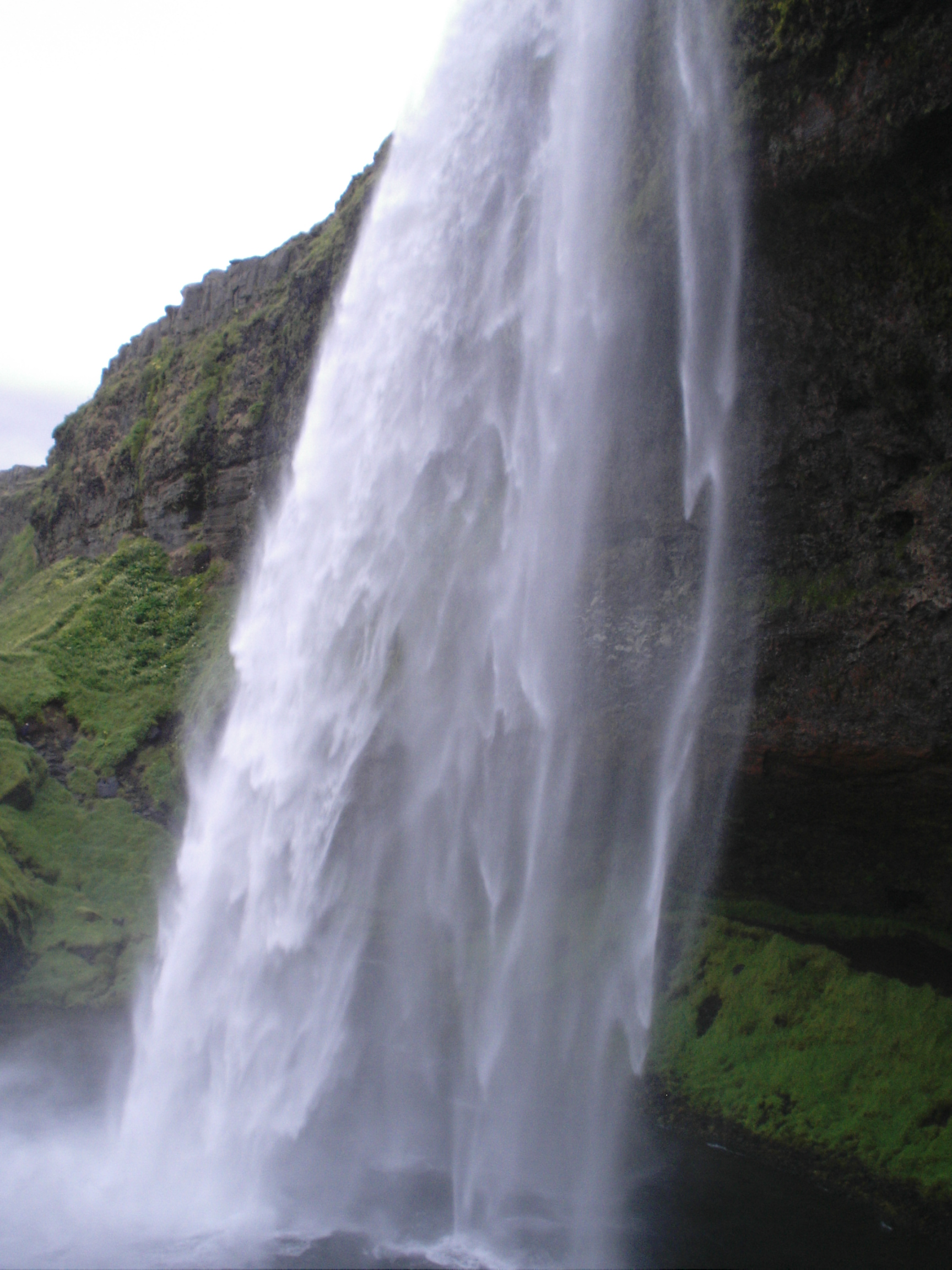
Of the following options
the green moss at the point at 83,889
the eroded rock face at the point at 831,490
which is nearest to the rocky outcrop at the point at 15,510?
the green moss at the point at 83,889

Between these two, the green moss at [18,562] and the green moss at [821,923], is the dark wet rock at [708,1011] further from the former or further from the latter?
the green moss at [18,562]

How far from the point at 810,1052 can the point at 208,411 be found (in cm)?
1904

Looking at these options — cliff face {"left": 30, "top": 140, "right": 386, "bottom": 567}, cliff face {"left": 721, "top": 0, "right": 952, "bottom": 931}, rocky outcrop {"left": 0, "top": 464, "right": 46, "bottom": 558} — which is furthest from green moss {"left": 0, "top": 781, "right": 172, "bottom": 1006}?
rocky outcrop {"left": 0, "top": 464, "right": 46, "bottom": 558}

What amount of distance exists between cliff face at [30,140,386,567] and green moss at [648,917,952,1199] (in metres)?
12.7

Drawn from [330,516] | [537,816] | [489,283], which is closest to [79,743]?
[330,516]

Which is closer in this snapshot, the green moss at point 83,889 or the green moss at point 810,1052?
the green moss at point 810,1052

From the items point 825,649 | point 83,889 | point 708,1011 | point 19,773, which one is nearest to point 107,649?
point 19,773

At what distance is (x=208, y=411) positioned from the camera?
21.8 meters

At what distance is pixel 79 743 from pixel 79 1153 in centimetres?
1021

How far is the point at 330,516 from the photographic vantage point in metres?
12.6

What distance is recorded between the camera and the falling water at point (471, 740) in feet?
29.1

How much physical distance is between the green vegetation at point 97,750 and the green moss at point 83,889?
0.08 ft

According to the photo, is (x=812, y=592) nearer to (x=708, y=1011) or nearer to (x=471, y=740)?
(x=471, y=740)

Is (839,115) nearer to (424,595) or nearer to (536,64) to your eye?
(536,64)
